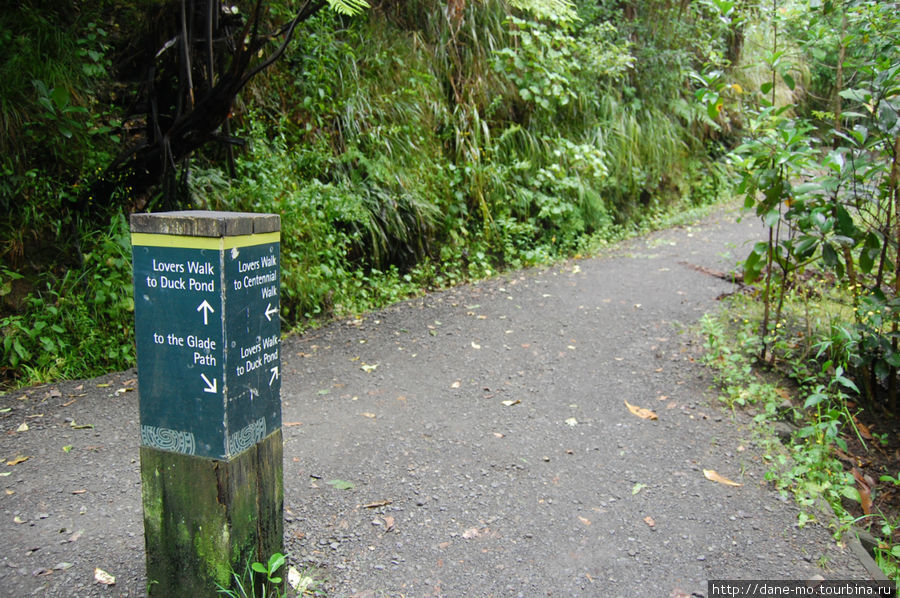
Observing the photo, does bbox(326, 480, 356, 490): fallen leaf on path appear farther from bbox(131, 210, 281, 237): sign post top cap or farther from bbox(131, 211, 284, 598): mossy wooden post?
bbox(131, 210, 281, 237): sign post top cap

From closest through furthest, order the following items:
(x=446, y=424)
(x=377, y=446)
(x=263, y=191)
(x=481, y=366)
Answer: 1. (x=377, y=446)
2. (x=446, y=424)
3. (x=481, y=366)
4. (x=263, y=191)

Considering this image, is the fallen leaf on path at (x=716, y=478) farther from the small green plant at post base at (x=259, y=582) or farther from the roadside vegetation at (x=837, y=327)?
the small green plant at post base at (x=259, y=582)

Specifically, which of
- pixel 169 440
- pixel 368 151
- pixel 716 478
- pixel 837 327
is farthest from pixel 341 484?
pixel 368 151

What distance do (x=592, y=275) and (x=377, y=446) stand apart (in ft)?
14.8

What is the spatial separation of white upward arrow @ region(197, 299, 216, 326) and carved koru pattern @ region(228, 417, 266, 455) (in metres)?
0.43

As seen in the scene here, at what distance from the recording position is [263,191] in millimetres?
6258

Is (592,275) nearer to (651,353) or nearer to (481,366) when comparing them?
(651,353)

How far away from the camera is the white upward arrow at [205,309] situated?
2.24 m

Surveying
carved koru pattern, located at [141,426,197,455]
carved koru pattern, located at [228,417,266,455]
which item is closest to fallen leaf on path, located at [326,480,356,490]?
A: carved koru pattern, located at [228,417,266,455]

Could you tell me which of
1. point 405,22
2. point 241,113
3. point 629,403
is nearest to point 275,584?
point 629,403

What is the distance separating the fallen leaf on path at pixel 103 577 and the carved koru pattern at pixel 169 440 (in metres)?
0.73

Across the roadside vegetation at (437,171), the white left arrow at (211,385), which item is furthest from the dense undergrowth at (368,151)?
the white left arrow at (211,385)

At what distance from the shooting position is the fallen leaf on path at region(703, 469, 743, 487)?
12.1 ft

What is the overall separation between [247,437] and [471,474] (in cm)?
165
